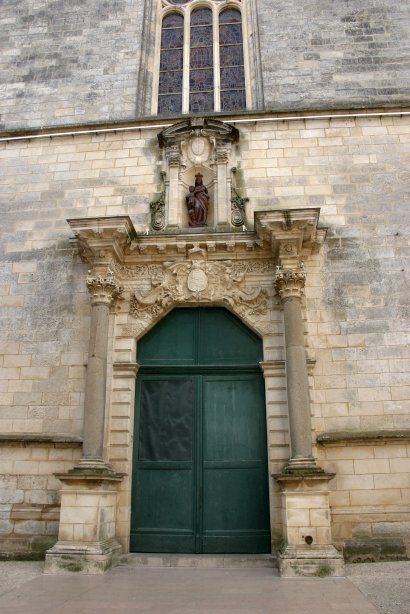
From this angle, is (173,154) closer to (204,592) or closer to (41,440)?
(41,440)

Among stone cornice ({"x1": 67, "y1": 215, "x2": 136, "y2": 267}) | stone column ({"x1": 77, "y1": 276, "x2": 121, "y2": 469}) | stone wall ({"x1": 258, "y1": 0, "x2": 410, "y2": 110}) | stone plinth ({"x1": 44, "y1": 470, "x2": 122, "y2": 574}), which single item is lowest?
stone plinth ({"x1": 44, "y1": 470, "x2": 122, "y2": 574})

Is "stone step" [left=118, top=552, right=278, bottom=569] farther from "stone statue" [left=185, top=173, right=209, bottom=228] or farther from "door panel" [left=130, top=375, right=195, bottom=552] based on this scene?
"stone statue" [left=185, top=173, right=209, bottom=228]

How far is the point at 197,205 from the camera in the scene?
8219 mm

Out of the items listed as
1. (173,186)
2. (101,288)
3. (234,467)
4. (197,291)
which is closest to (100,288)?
(101,288)

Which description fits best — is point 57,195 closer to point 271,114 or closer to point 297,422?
point 271,114

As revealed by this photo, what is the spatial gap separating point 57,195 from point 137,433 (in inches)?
162

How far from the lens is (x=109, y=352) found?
24.3ft

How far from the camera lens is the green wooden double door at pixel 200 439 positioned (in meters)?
6.82

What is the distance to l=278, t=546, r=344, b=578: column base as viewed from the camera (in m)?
5.56

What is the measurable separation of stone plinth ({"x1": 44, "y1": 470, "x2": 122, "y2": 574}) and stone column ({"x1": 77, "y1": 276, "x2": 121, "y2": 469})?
0.28m

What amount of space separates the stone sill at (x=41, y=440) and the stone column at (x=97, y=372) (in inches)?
15.9

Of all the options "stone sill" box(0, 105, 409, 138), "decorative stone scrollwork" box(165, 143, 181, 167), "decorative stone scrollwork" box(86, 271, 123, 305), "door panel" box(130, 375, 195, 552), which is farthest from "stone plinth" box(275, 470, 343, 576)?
"stone sill" box(0, 105, 409, 138)

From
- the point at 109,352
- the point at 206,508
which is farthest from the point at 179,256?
the point at 206,508

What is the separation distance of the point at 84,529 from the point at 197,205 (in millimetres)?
4883
